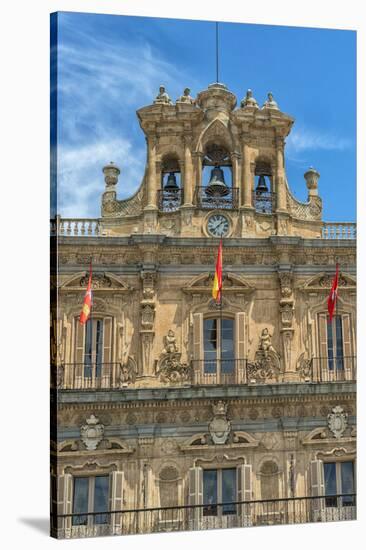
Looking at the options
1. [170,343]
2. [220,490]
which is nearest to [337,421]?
[220,490]

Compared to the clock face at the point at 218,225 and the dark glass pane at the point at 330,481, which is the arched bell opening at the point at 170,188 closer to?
the clock face at the point at 218,225

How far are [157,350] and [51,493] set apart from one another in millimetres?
2571

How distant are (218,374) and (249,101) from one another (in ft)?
13.6

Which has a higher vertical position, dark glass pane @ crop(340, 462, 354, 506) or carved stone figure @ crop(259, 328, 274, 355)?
carved stone figure @ crop(259, 328, 274, 355)

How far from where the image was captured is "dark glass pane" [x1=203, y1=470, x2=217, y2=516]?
491 inches

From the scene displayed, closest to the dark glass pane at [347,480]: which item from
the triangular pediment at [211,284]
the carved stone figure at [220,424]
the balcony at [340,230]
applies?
the carved stone figure at [220,424]

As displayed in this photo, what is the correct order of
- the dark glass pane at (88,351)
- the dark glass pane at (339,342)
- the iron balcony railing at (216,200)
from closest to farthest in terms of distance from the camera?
the dark glass pane at (88,351) → the iron balcony railing at (216,200) → the dark glass pane at (339,342)

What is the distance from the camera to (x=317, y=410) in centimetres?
1329

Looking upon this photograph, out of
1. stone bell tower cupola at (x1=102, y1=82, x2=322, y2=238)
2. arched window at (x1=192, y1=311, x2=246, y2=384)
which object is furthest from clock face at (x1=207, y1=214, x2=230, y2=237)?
arched window at (x1=192, y1=311, x2=246, y2=384)

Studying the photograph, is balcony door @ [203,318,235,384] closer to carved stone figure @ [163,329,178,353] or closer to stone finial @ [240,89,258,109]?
carved stone figure @ [163,329,178,353]

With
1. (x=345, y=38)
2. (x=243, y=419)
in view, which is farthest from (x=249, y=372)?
(x=345, y=38)

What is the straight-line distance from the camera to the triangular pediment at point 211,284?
1320 centimetres

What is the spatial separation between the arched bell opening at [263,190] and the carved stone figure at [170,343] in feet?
7.84

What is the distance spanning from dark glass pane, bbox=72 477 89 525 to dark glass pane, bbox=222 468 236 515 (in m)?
1.99
